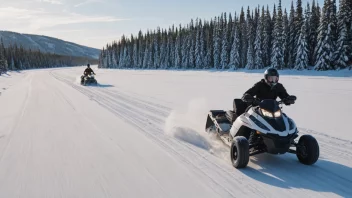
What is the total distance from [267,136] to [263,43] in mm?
58750

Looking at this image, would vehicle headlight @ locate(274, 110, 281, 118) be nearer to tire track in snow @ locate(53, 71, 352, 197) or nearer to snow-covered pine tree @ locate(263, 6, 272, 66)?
tire track in snow @ locate(53, 71, 352, 197)

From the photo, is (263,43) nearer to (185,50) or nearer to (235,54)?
(235,54)

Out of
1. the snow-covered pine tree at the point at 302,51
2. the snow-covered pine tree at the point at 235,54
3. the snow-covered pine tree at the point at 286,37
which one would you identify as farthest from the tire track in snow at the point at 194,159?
the snow-covered pine tree at the point at 235,54

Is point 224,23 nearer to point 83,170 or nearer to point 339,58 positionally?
point 339,58

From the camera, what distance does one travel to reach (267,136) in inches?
226

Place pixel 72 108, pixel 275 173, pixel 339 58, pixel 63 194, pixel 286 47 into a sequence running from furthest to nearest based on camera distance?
pixel 286 47
pixel 339 58
pixel 72 108
pixel 275 173
pixel 63 194

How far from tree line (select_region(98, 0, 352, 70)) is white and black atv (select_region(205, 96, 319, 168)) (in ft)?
138

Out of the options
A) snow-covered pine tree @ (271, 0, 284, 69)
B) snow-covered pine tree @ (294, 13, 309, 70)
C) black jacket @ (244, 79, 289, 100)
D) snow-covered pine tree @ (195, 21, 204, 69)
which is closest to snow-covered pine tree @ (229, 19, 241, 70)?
snow-covered pine tree @ (271, 0, 284, 69)

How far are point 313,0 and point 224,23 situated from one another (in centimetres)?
2487

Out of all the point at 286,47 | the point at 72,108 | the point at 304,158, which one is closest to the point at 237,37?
the point at 286,47

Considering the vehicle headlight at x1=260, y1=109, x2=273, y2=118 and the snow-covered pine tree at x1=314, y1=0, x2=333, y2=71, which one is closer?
the vehicle headlight at x1=260, y1=109, x2=273, y2=118

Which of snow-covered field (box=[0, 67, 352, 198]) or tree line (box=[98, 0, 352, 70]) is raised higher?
tree line (box=[98, 0, 352, 70])

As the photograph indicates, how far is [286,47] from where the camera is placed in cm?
5516

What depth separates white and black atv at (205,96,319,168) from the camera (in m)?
5.70
